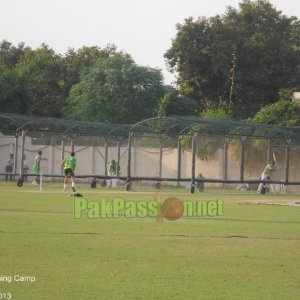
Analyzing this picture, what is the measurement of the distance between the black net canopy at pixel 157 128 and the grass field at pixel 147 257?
1738 centimetres

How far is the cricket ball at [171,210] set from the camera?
69.7ft

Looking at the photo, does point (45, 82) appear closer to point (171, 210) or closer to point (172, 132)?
point (172, 132)

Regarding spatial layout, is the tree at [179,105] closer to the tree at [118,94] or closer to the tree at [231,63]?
the tree at [118,94]

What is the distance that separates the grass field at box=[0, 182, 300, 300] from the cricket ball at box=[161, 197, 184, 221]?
19.4 inches

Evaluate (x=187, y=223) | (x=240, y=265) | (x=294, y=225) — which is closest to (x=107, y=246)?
(x=240, y=265)

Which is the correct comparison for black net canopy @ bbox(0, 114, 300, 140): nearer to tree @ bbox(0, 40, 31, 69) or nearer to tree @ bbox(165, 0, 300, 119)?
tree @ bbox(165, 0, 300, 119)


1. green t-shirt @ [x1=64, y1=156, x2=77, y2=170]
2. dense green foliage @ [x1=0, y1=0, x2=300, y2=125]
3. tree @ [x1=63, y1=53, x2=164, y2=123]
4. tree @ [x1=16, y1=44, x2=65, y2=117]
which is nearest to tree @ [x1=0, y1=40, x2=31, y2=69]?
tree @ [x1=16, y1=44, x2=65, y2=117]

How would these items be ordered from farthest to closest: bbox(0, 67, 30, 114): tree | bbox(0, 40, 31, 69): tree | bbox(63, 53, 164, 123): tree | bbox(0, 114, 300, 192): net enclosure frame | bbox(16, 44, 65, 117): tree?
1. bbox(0, 40, 31, 69): tree
2. bbox(16, 44, 65, 117): tree
3. bbox(63, 53, 164, 123): tree
4. bbox(0, 67, 30, 114): tree
5. bbox(0, 114, 300, 192): net enclosure frame

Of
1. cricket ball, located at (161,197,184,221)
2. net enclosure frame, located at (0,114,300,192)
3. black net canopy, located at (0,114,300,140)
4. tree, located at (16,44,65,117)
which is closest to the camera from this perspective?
cricket ball, located at (161,197,184,221)

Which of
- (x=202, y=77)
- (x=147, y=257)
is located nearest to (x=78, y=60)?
(x=202, y=77)

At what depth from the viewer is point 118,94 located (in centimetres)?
6100

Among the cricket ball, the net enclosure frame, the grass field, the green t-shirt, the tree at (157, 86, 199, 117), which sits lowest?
the grass field

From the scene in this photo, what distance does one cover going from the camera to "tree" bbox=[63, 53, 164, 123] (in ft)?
200

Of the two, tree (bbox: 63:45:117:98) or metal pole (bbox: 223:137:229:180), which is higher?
tree (bbox: 63:45:117:98)
